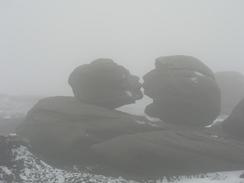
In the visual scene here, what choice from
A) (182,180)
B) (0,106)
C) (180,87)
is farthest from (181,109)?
(0,106)

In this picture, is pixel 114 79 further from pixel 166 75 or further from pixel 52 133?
pixel 52 133

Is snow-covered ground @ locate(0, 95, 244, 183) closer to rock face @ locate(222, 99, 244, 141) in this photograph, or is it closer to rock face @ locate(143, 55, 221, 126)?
rock face @ locate(222, 99, 244, 141)

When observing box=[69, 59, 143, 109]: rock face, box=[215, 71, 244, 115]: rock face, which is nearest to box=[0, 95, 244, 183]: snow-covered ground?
box=[69, 59, 143, 109]: rock face

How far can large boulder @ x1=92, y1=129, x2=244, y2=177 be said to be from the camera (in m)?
28.5

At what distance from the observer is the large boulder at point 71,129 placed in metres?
30.9

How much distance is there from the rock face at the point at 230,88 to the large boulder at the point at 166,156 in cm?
3378

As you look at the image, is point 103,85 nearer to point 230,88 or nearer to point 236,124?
point 236,124

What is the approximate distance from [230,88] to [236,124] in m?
34.9

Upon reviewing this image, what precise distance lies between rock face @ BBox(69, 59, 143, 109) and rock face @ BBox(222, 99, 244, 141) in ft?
33.4

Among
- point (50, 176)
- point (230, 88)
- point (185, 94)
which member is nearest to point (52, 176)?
point (50, 176)

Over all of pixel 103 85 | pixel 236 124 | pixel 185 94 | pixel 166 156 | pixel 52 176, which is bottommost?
pixel 52 176

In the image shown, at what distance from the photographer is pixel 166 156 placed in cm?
2867

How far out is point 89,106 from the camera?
116ft

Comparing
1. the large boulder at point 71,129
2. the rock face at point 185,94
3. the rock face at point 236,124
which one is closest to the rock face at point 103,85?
the large boulder at point 71,129
